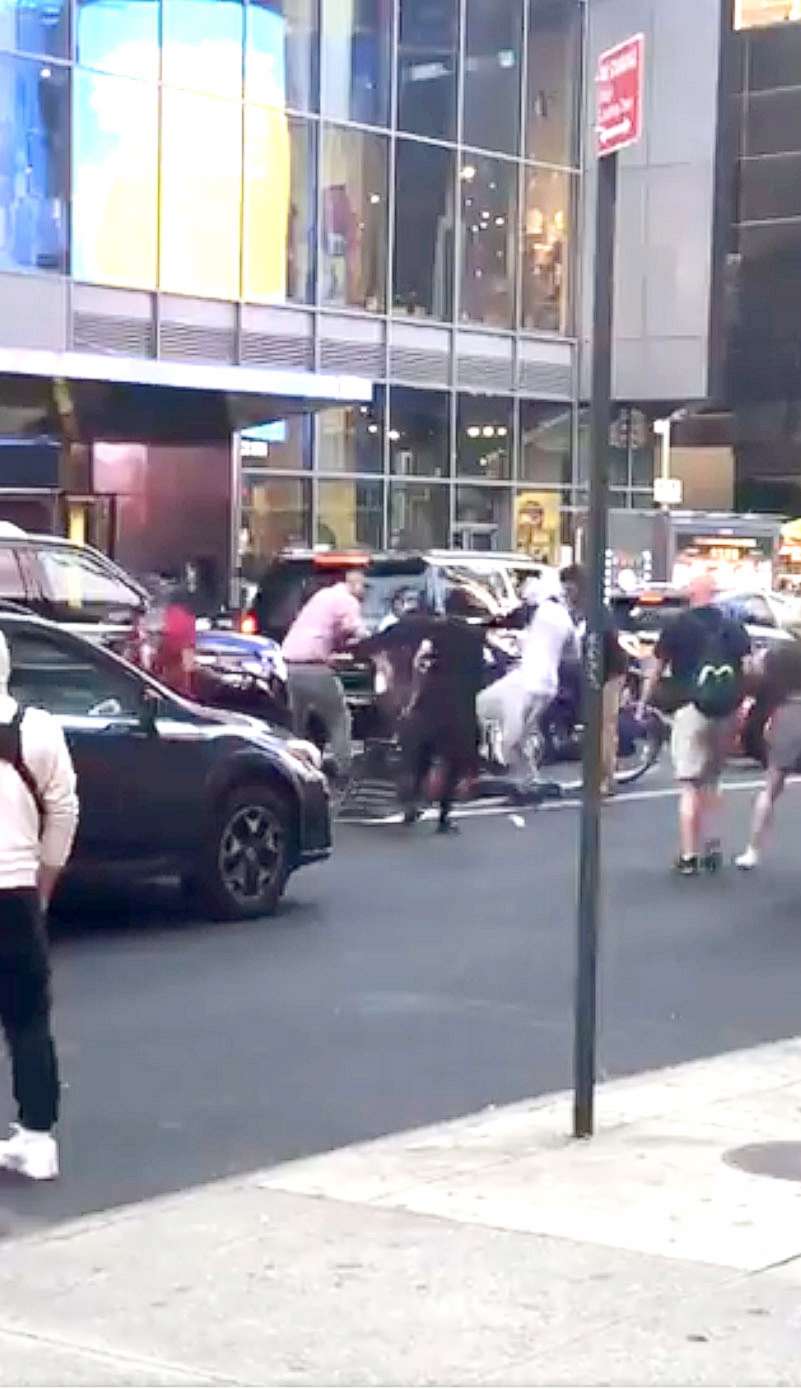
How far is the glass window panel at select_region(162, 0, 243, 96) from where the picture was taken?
3250 centimetres

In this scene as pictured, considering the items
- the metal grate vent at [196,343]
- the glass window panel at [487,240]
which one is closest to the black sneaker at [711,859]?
the metal grate vent at [196,343]

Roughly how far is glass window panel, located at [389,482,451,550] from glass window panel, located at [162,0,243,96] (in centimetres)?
689

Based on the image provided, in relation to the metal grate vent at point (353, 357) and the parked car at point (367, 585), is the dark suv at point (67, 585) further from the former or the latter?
the metal grate vent at point (353, 357)

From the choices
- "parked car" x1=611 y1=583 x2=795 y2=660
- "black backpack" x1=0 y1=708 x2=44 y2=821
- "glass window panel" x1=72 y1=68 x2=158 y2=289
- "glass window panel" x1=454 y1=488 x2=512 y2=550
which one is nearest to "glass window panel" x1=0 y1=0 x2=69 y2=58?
"glass window panel" x1=72 y1=68 x2=158 y2=289

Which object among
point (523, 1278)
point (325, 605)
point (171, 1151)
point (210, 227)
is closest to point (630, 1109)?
point (171, 1151)

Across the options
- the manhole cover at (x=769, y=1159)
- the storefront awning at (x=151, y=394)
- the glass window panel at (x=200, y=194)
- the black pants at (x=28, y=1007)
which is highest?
the glass window panel at (x=200, y=194)

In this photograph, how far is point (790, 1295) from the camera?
6145 millimetres

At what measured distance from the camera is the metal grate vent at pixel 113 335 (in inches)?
1240

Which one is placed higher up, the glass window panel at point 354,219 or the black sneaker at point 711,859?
the glass window panel at point 354,219

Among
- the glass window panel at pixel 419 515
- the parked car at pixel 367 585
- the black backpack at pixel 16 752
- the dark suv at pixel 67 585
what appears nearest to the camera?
the black backpack at pixel 16 752

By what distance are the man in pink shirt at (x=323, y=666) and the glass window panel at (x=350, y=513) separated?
Result: 16.8 meters

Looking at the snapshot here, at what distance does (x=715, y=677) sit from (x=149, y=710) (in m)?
4.25

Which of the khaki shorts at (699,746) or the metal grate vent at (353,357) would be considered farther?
the metal grate vent at (353,357)

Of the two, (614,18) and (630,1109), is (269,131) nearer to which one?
(614,18)
